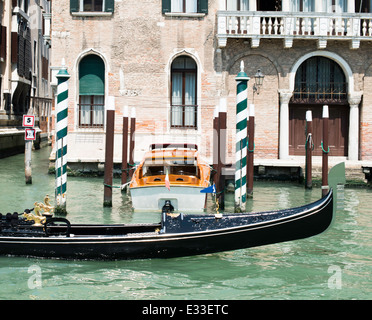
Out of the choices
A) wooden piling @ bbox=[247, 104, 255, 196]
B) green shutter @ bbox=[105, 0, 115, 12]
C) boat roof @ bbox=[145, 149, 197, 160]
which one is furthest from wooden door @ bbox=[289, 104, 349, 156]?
boat roof @ bbox=[145, 149, 197, 160]

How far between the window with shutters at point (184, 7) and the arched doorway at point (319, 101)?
300 cm

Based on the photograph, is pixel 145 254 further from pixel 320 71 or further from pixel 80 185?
pixel 320 71

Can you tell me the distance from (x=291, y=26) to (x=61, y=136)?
8084 mm

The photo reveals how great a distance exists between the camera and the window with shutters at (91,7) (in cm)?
1555

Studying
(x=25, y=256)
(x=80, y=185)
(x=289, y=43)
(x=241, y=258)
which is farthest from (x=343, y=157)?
(x=25, y=256)

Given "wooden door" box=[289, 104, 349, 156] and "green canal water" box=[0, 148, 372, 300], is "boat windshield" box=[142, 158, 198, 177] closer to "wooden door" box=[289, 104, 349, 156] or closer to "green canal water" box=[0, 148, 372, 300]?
"green canal water" box=[0, 148, 372, 300]

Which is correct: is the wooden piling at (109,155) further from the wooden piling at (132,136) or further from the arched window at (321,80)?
the arched window at (321,80)

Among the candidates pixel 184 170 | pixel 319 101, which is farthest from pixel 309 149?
pixel 184 170

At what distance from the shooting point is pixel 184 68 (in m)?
16.0

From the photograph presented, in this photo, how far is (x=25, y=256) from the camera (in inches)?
273

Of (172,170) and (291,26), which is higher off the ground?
(291,26)

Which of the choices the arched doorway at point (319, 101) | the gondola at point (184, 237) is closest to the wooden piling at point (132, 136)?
the arched doorway at point (319, 101)

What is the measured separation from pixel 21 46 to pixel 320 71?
47.7 feet

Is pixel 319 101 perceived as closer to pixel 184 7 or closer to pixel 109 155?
pixel 184 7
